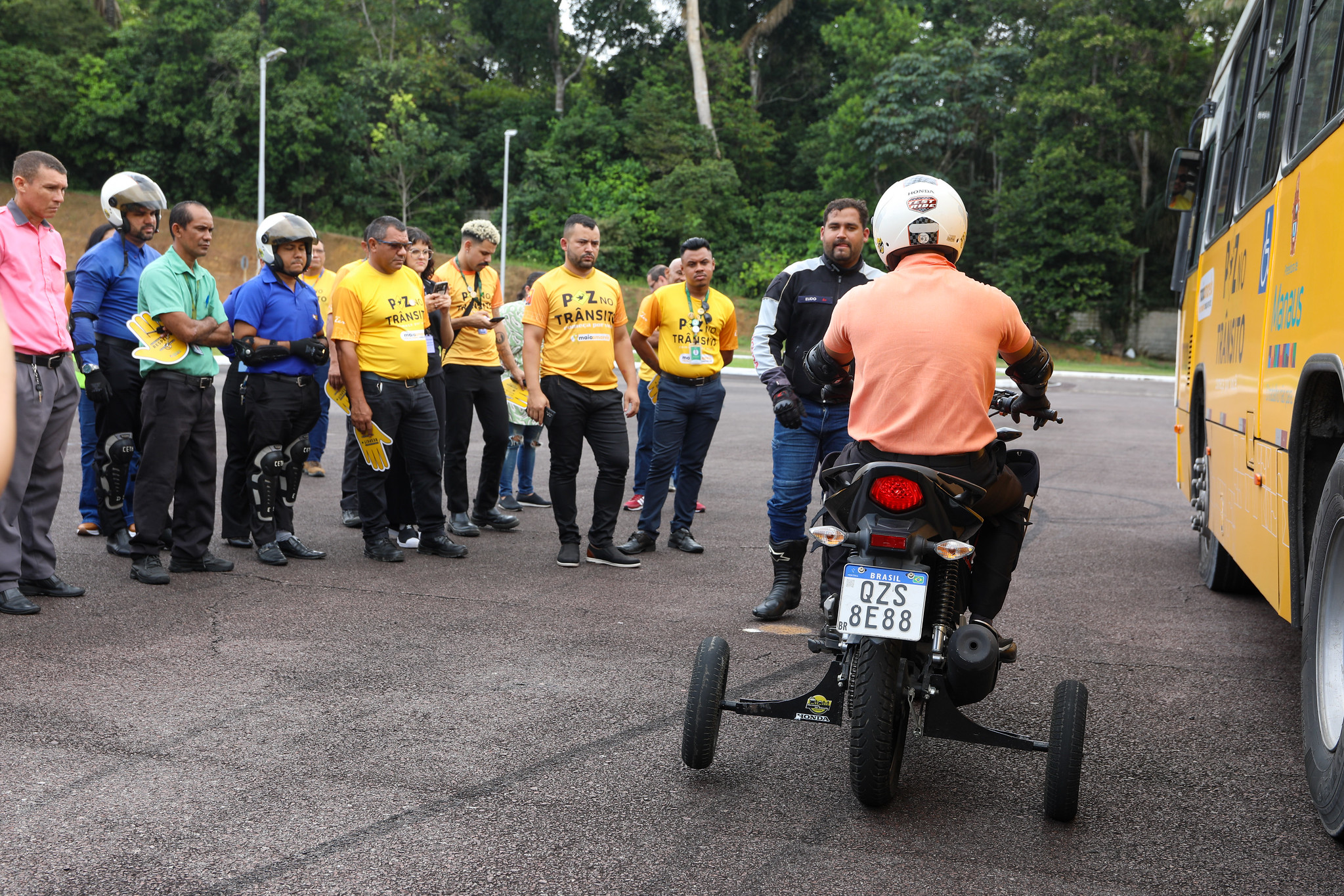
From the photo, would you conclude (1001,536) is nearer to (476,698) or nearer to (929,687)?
(929,687)

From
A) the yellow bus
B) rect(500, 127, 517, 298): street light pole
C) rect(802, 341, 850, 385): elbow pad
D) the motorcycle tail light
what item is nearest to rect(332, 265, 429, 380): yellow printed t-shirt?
rect(802, 341, 850, 385): elbow pad

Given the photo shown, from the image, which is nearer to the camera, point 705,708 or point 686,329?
point 705,708

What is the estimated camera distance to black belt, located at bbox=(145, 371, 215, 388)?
6.63m

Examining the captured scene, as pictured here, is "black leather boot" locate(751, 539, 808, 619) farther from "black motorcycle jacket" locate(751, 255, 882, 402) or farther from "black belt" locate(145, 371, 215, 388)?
"black belt" locate(145, 371, 215, 388)

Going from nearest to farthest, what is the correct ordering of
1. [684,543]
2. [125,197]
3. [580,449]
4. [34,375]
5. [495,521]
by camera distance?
[34,375]
[125,197]
[580,449]
[684,543]
[495,521]

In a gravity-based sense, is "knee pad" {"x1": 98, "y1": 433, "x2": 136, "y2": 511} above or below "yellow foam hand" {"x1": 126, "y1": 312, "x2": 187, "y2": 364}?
below

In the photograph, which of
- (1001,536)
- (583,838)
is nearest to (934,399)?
(1001,536)

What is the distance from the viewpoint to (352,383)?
713 cm

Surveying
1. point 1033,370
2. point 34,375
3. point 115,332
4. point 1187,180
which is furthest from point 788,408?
point 1187,180

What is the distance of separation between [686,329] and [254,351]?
2757 mm

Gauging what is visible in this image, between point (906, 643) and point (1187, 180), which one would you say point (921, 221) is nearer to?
point (906, 643)

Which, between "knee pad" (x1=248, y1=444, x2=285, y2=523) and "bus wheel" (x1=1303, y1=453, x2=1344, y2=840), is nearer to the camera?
"bus wheel" (x1=1303, y1=453, x2=1344, y2=840)

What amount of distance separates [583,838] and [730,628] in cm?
258

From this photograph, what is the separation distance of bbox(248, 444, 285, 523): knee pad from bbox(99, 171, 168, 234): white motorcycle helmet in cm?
148
